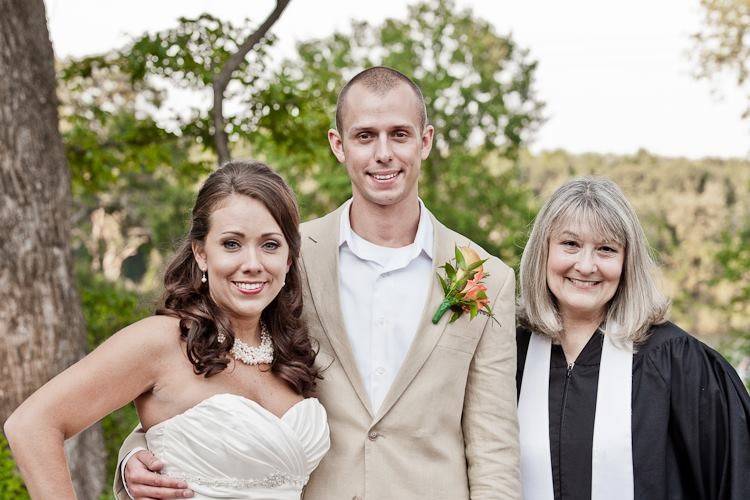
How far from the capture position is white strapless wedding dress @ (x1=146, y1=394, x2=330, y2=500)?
2.82 meters

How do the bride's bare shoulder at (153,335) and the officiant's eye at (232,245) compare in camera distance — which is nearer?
the bride's bare shoulder at (153,335)

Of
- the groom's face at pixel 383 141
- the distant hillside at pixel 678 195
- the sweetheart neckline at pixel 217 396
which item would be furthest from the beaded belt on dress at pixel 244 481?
the distant hillside at pixel 678 195

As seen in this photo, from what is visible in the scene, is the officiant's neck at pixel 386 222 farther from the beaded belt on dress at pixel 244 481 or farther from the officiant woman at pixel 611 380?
the beaded belt on dress at pixel 244 481

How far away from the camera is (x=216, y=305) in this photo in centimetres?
308

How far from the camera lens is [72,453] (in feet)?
21.2

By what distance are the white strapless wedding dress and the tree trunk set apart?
11.4 feet

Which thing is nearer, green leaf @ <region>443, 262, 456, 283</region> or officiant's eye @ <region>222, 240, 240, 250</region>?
officiant's eye @ <region>222, 240, 240, 250</region>

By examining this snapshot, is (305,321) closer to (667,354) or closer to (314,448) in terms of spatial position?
(314,448)

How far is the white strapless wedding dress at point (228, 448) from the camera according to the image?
282 cm

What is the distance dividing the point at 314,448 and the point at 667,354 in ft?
5.06

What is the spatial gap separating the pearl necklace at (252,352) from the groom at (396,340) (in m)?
0.26

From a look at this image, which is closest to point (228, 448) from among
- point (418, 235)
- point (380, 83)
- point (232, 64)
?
point (418, 235)

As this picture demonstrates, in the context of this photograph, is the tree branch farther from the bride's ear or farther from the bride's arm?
the bride's arm

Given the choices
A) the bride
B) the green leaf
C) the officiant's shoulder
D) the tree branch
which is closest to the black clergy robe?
the officiant's shoulder
